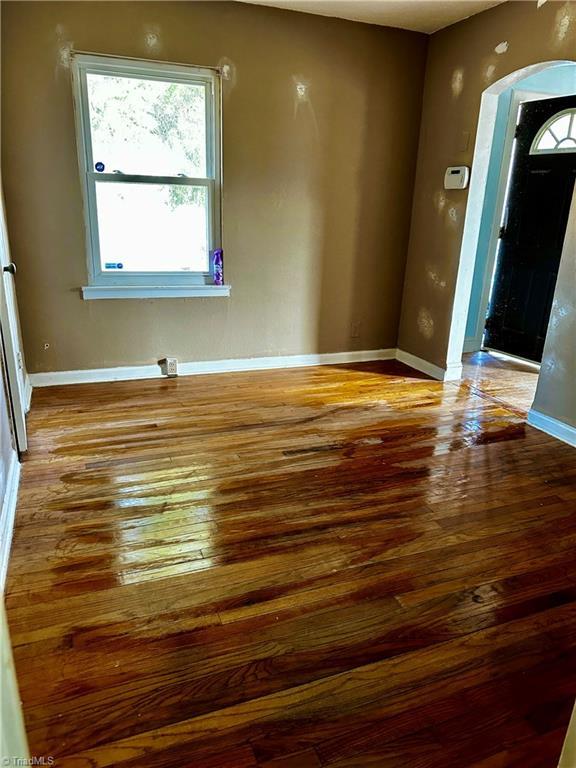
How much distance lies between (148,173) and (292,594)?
10.1 feet

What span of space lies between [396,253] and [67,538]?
360cm

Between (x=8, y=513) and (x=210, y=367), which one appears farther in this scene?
(x=210, y=367)

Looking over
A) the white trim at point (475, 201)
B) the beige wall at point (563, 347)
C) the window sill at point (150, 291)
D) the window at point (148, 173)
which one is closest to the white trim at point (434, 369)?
the white trim at point (475, 201)

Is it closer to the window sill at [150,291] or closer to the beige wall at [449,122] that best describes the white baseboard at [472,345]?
the beige wall at [449,122]

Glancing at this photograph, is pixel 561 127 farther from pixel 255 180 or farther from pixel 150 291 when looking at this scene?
pixel 150 291

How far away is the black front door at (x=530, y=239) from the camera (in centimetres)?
444

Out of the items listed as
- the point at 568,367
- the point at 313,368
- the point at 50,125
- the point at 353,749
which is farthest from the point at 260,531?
the point at 50,125

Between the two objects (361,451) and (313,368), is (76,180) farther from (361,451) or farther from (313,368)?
(361,451)

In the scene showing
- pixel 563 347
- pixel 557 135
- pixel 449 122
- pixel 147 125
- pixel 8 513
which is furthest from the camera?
pixel 557 135

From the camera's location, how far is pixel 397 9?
3.69 meters

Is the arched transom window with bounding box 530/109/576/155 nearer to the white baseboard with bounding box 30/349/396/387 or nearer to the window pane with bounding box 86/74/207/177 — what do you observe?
the white baseboard with bounding box 30/349/396/387

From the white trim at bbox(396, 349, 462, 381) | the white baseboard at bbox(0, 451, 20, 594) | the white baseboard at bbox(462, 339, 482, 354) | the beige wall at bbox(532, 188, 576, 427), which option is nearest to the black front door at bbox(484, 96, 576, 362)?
the white baseboard at bbox(462, 339, 482, 354)

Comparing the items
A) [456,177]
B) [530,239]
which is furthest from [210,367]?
[530,239]

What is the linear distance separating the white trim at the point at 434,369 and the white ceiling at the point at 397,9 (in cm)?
253
